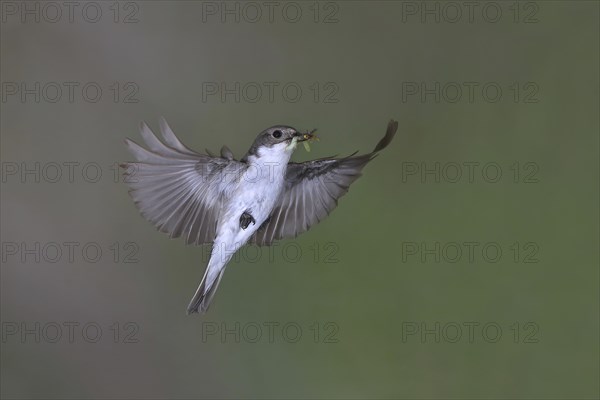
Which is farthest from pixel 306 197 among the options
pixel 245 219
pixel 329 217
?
pixel 329 217

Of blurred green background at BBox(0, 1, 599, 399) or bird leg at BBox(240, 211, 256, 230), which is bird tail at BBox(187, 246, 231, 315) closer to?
bird leg at BBox(240, 211, 256, 230)

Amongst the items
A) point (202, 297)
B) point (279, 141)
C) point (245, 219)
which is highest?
point (279, 141)

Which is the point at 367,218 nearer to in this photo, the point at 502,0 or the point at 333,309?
the point at 333,309

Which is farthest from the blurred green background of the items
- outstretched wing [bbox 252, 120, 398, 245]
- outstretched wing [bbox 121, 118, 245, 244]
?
outstretched wing [bbox 121, 118, 245, 244]

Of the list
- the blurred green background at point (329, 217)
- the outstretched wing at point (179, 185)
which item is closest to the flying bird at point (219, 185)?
the outstretched wing at point (179, 185)

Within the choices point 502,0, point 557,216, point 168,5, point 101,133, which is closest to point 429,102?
point 502,0

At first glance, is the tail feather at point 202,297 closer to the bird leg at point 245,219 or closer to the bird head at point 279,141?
the bird leg at point 245,219

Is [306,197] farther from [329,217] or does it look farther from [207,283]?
[329,217]
